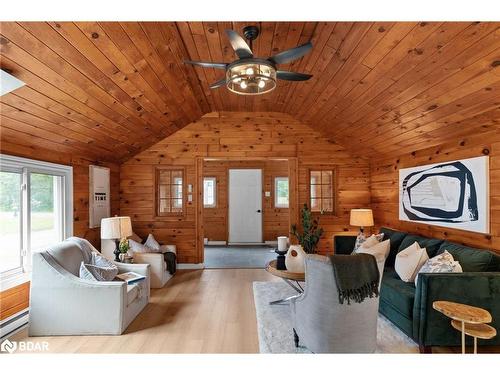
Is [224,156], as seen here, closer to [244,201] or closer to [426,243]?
[244,201]

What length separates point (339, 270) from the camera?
2078mm

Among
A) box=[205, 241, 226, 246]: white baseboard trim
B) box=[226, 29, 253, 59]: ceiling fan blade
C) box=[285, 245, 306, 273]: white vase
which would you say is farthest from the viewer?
box=[205, 241, 226, 246]: white baseboard trim

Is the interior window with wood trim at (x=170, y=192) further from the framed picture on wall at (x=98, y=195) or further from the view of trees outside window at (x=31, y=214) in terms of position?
the view of trees outside window at (x=31, y=214)

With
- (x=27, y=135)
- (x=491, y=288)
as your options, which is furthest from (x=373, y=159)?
(x=27, y=135)

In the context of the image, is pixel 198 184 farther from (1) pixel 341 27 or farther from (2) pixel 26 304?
(1) pixel 341 27

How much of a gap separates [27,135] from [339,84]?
341cm

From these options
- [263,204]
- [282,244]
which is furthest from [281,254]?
[263,204]

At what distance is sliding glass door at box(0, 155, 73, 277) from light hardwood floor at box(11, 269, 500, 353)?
2.95ft

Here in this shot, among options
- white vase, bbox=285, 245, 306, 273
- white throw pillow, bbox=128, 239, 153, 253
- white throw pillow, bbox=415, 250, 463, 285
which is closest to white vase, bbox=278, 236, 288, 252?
white vase, bbox=285, 245, 306, 273

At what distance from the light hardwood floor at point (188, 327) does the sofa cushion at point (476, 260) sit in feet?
2.23

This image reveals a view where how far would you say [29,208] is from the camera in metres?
3.33

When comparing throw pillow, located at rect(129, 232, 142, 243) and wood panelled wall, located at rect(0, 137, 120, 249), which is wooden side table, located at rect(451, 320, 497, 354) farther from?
throw pillow, located at rect(129, 232, 142, 243)

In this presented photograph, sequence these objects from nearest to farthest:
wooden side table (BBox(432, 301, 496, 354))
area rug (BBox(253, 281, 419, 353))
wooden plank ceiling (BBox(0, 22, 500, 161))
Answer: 1. wooden side table (BBox(432, 301, 496, 354))
2. wooden plank ceiling (BBox(0, 22, 500, 161))
3. area rug (BBox(253, 281, 419, 353))

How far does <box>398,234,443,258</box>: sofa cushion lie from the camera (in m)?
3.32
